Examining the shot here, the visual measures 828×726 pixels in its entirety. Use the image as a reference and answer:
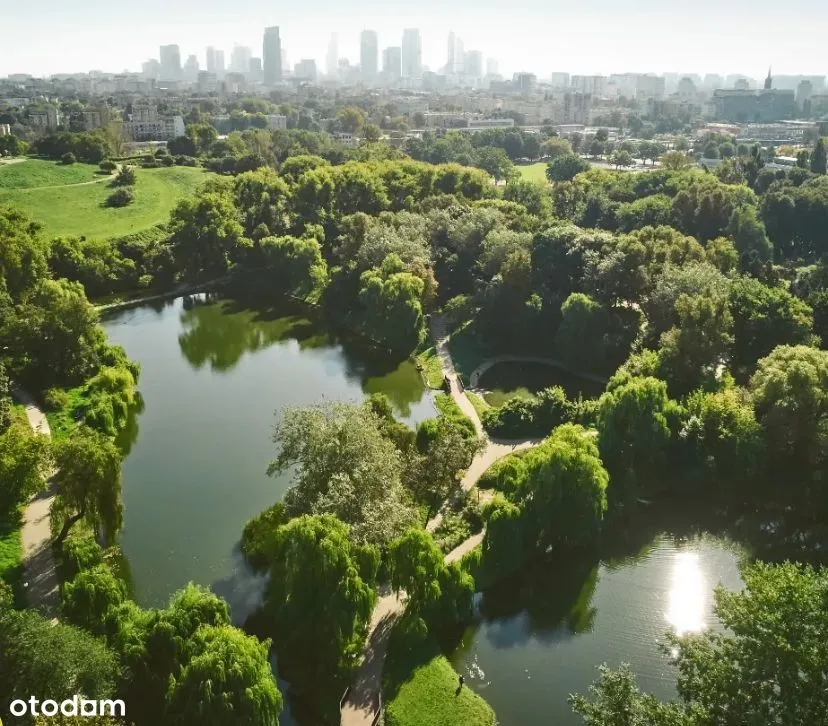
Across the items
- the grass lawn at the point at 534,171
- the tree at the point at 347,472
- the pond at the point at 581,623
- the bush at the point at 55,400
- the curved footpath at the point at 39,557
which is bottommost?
the pond at the point at 581,623

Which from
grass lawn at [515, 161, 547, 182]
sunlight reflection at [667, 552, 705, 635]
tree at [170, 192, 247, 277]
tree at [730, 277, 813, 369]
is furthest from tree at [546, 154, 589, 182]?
sunlight reflection at [667, 552, 705, 635]

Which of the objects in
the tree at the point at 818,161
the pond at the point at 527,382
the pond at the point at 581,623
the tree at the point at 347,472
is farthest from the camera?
the tree at the point at 818,161

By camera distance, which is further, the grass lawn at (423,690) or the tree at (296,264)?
the tree at (296,264)

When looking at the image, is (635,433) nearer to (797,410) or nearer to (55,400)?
(797,410)

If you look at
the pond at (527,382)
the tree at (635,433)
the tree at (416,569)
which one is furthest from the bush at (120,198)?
the tree at (416,569)

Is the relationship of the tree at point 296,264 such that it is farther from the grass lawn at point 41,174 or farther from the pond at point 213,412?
the grass lawn at point 41,174

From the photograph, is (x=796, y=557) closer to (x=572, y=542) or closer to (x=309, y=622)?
(x=572, y=542)
